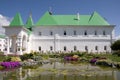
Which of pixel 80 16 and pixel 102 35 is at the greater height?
→ pixel 80 16

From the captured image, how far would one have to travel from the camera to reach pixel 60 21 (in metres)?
61.1

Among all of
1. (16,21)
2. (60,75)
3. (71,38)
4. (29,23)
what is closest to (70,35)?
(71,38)

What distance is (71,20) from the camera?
2416 inches

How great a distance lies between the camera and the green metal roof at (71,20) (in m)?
60.1

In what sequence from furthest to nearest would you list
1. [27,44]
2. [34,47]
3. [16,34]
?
1. [34,47]
2. [27,44]
3. [16,34]

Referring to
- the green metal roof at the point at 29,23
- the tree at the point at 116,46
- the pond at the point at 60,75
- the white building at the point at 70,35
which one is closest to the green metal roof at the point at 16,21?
the white building at the point at 70,35

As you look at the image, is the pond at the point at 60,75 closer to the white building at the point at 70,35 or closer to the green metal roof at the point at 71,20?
the white building at the point at 70,35

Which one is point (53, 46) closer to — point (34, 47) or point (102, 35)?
point (34, 47)

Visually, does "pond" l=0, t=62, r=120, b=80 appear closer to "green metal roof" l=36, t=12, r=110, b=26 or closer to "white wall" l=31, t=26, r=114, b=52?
"white wall" l=31, t=26, r=114, b=52

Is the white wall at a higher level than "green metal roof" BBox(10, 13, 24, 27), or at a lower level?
lower

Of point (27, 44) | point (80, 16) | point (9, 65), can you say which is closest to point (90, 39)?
point (80, 16)

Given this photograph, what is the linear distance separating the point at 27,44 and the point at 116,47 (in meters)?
19.8

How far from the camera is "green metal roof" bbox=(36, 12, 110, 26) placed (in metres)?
60.1

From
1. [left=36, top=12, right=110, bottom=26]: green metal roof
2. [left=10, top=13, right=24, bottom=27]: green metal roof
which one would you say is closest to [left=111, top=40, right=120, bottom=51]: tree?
[left=36, top=12, right=110, bottom=26]: green metal roof
